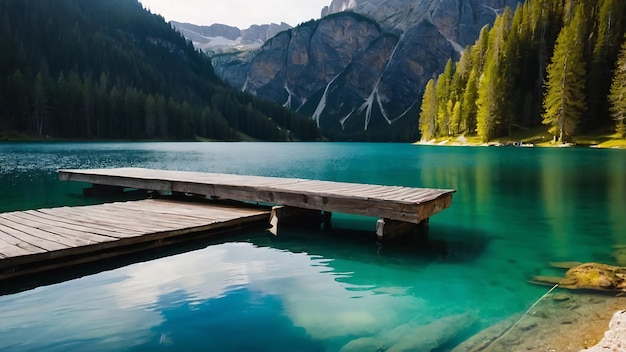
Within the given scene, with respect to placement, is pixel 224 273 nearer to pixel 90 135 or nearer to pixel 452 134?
pixel 452 134

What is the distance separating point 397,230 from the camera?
519 inches

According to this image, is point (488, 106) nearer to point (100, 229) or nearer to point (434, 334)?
point (100, 229)

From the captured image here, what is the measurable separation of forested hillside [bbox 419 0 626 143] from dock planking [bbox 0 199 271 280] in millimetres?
76319

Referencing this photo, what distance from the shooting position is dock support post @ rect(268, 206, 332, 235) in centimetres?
1420

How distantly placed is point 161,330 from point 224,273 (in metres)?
3.10

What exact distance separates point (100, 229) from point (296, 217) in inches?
255

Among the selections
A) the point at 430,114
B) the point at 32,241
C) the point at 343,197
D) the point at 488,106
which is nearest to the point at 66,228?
the point at 32,241

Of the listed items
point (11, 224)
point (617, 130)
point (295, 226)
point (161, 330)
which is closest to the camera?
point (161, 330)

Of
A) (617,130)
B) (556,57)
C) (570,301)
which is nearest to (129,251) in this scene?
(570,301)

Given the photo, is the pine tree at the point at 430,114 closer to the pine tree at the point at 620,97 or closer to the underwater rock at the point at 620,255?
the pine tree at the point at 620,97

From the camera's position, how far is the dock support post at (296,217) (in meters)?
14.2

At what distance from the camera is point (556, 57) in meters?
80.1

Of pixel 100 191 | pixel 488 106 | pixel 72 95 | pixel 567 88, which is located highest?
pixel 72 95

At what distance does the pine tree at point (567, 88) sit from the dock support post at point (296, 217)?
7605cm
